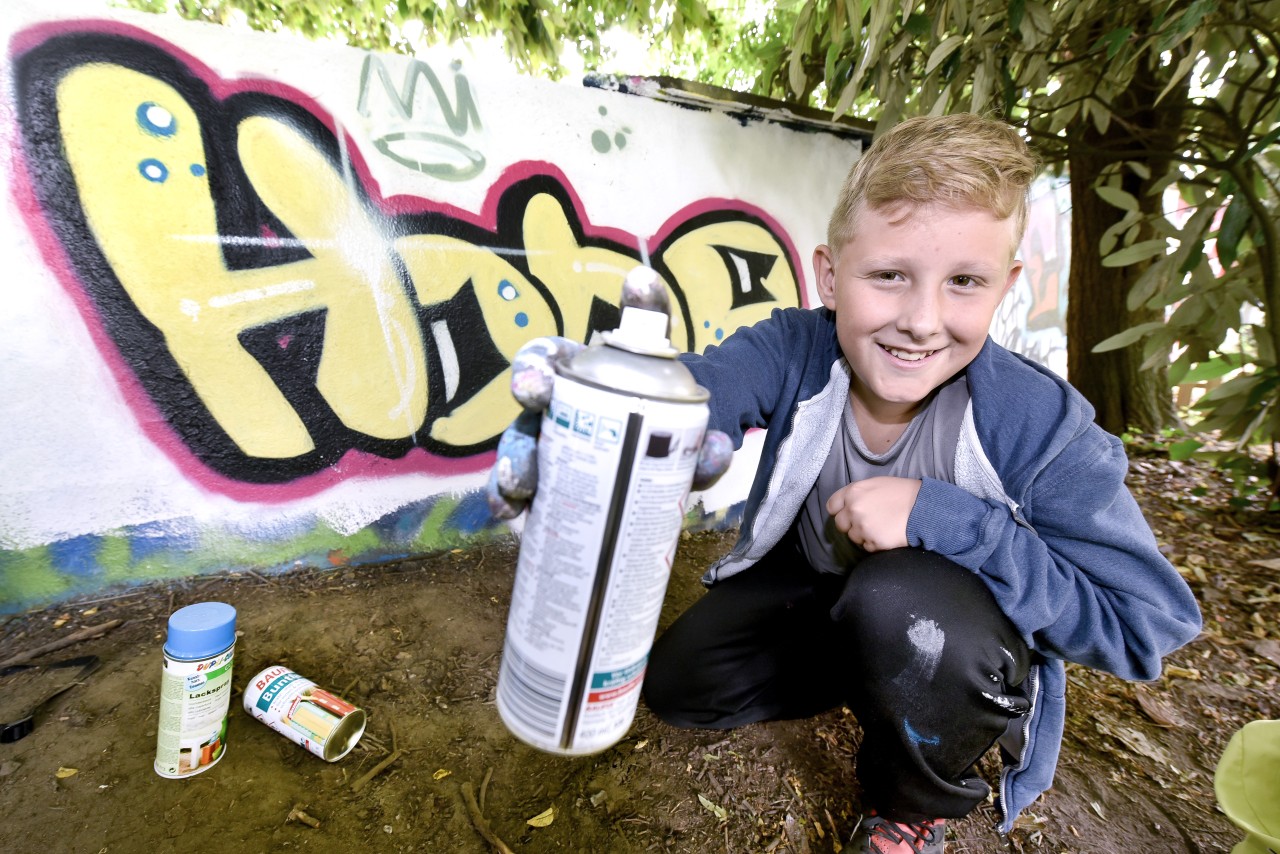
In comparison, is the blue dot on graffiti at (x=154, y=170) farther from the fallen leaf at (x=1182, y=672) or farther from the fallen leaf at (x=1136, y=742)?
the fallen leaf at (x=1182, y=672)

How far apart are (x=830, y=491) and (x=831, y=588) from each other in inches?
10.9

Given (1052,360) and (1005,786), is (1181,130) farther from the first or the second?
(1052,360)

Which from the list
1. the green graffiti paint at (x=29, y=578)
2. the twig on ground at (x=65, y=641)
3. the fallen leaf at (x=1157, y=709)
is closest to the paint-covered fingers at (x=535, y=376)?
the twig on ground at (x=65, y=641)

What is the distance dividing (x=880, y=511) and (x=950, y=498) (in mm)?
141

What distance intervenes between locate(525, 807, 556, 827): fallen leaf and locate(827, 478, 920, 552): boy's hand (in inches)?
A: 38.5

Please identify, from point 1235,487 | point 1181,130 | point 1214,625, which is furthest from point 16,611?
point 1235,487

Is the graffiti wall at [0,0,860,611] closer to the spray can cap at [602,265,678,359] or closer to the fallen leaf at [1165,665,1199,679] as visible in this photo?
the spray can cap at [602,265,678,359]

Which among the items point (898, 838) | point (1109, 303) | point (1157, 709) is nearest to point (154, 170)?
point (898, 838)

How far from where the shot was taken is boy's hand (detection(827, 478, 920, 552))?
1.24 metres

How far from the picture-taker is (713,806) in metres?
1.50

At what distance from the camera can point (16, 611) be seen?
1948mm

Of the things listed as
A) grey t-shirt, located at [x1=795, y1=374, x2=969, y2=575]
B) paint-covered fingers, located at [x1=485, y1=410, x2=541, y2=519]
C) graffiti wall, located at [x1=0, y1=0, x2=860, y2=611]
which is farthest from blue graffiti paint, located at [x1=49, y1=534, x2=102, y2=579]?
grey t-shirt, located at [x1=795, y1=374, x2=969, y2=575]

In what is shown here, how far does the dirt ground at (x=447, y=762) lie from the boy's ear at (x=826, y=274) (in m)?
1.24

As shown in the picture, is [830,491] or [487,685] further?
[487,685]
